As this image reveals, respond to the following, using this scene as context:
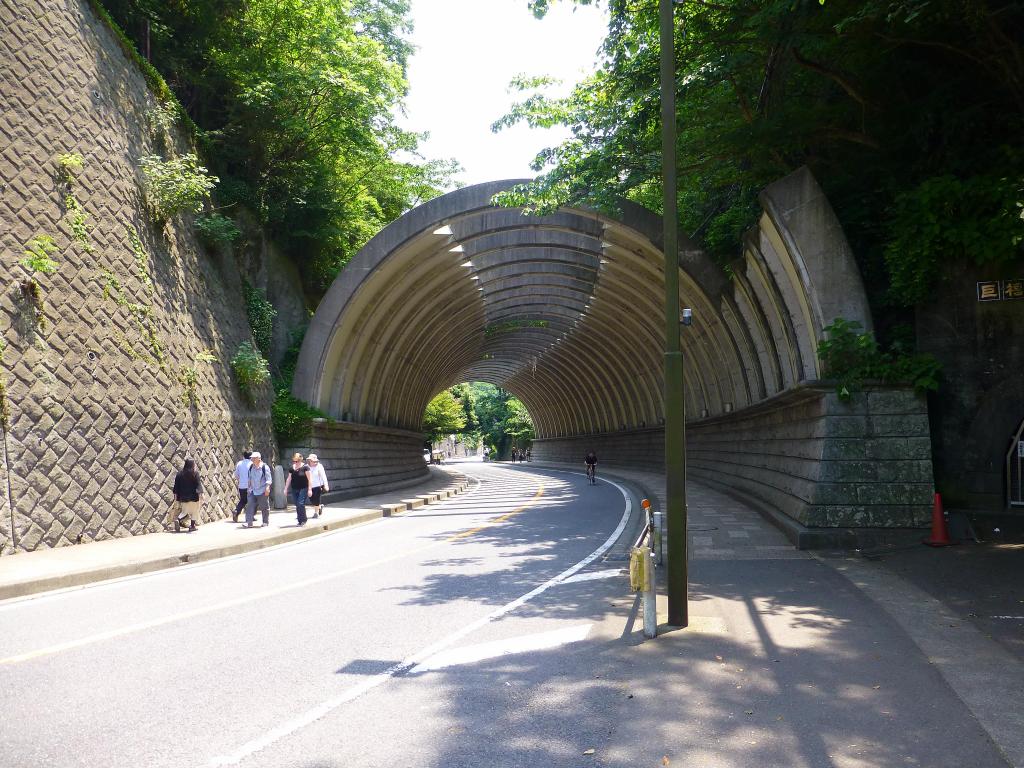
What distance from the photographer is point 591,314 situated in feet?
110

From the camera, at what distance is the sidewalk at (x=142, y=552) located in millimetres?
9141

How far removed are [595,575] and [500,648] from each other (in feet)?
11.8

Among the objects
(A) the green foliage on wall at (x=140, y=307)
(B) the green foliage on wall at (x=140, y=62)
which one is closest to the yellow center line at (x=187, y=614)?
(A) the green foliage on wall at (x=140, y=307)

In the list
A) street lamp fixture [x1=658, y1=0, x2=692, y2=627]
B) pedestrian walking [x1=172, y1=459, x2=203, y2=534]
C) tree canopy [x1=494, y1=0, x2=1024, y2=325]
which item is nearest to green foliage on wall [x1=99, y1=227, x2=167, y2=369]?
pedestrian walking [x1=172, y1=459, x2=203, y2=534]

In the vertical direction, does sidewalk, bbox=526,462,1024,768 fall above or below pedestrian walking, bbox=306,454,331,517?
below

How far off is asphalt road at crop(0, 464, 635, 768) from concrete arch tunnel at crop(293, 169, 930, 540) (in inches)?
235

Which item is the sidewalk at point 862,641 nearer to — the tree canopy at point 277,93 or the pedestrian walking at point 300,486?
the pedestrian walking at point 300,486

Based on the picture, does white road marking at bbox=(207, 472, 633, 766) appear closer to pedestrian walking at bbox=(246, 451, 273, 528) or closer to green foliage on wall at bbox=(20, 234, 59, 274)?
pedestrian walking at bbox=(246, 451, 273, 528)

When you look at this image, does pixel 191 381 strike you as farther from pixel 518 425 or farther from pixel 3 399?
pixel 518 425

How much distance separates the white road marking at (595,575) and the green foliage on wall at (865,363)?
4.59 metres

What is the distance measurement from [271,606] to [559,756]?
462 cm

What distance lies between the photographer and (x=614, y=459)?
43.3m

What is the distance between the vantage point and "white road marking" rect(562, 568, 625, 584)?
30.2 feet

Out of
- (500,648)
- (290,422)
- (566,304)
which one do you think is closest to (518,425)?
(566,304)
